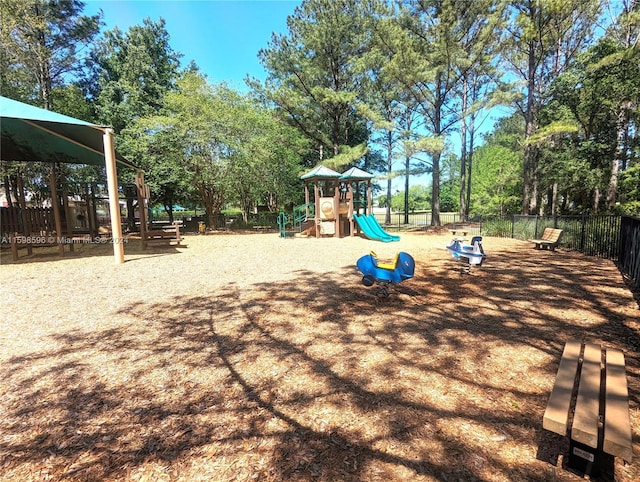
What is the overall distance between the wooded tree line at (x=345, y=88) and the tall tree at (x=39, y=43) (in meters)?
0.07

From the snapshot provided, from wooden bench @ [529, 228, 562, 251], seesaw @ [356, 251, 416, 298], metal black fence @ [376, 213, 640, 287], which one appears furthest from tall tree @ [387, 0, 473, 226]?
seesaw @ [356, 251, 416, 298]

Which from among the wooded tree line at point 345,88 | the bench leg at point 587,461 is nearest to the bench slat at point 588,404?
the bench leg at point 587,461

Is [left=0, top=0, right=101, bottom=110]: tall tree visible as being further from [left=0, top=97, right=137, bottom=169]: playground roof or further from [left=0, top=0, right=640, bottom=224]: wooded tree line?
[left=0, top=97, right=137, bottom=169]: playground roof

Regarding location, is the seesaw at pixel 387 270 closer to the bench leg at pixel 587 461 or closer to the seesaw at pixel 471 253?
the seesaw at pixel 471 253

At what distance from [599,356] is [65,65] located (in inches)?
995

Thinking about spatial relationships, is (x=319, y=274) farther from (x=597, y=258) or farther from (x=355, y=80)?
(x=355, y=80)

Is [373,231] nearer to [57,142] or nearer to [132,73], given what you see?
[57,142]

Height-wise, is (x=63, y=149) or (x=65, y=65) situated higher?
(x=65, y=65)

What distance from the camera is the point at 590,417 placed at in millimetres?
1649

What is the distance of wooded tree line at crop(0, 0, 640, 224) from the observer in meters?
14.3

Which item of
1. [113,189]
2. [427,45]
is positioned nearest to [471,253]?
[113,189]

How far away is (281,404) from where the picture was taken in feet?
7.84

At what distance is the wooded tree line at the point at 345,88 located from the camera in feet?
47.0

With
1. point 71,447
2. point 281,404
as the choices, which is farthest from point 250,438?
point 71,447
